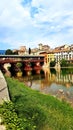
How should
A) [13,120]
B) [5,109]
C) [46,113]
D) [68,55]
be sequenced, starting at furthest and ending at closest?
[68,55], [46,113], [5,109], [13,120]

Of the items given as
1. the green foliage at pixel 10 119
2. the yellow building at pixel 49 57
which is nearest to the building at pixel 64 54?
the yellow building at pixel 49 57

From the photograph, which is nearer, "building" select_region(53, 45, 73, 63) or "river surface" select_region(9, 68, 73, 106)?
"river surface" select_region(9, 68, 73, 106)

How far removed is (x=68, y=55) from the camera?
107 meters

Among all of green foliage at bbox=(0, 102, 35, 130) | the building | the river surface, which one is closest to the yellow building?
the building

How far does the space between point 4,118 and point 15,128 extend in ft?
2.00

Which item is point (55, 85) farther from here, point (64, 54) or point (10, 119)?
point (64, 54)

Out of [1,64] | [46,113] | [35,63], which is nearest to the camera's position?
[46,113]

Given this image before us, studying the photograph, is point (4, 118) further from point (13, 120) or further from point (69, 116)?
point (69, 116)

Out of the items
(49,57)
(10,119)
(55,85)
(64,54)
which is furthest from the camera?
Answer: (64,54)

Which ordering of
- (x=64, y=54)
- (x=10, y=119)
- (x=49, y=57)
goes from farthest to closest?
1. (x=64, y=54)
2. (x=49, y=57)
3. (x=10, y=119)

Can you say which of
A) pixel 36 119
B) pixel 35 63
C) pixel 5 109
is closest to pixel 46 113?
pixel 36 119

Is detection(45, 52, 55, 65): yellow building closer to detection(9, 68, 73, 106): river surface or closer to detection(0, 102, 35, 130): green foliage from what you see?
detection(9, 68, 73, 106): river surface

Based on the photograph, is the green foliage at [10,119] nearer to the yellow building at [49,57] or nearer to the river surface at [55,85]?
the river surface at [55,85]

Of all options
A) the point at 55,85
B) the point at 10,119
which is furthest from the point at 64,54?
the point at 10,119
